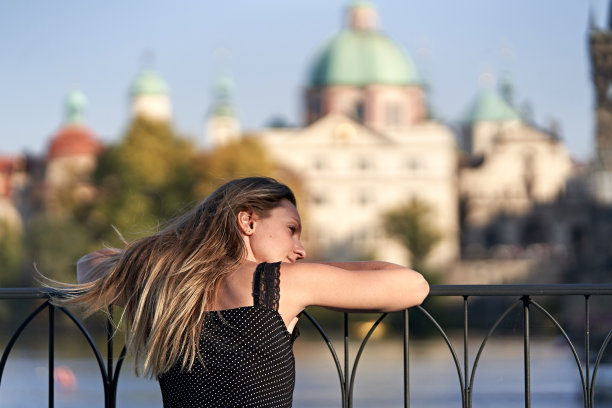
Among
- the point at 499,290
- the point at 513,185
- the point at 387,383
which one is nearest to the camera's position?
the point at 499,290

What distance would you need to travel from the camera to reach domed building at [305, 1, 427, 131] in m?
90.0

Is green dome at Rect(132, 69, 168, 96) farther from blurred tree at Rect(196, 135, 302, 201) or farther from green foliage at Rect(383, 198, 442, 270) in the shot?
blurred tree at Rect(196, 135, 302, 201)

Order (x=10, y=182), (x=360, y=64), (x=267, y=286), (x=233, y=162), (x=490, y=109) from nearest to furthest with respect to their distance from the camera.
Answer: (x=267, y=286), (x=233, y=162), (x=10, y=182), (x=360, y=64), (x=490, y=109)

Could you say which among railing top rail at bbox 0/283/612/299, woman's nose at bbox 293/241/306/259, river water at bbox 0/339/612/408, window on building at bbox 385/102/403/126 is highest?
window on building at bbox 385/102/403/126

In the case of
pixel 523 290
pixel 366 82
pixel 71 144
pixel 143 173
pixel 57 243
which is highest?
pixel 366 82

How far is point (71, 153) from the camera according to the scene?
80.0 m

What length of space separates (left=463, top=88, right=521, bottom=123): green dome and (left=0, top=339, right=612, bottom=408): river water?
6262 cm

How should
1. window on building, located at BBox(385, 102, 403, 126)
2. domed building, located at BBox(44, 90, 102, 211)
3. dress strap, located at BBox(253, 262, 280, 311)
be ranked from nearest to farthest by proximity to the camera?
1. dress strap, located at BBox(253, 262, 280, 311)
2. domed building, located at BBox(44, 90, 102, 211)
3. window on building, located at BBox(385, 102, 403, 126)

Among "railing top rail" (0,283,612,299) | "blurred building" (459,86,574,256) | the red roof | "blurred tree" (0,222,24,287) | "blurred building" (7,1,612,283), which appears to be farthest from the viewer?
"blurred building" (459,86,574,256)

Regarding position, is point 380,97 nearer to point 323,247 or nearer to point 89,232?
point 323,247

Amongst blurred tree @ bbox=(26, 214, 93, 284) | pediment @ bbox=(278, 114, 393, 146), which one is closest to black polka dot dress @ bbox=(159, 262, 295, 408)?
blurred tree @ bbox=(26, 214, 93, 284)

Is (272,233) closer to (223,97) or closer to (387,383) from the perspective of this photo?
(387,383)

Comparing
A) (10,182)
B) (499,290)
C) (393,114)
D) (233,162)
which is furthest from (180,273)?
(393,114)

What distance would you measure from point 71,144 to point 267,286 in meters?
78.5
